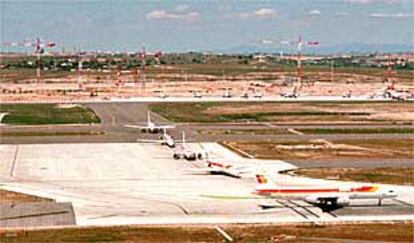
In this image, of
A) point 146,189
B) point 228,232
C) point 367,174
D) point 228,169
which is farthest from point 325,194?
point 367,174

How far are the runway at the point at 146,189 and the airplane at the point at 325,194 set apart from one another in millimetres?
914

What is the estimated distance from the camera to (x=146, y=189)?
268 ft

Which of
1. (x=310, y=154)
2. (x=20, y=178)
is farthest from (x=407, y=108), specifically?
(x=20, y=178)

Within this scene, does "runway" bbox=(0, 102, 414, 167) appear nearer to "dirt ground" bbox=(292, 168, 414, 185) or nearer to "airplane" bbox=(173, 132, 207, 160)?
"dirt ground" bbox=(292, 168, 414, 185)

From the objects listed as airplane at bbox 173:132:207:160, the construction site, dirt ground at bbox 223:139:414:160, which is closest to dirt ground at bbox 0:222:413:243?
the construction site

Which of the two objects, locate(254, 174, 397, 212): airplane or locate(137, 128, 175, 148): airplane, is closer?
locate(254, 174, 397, 212): airplane

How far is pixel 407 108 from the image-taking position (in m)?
182

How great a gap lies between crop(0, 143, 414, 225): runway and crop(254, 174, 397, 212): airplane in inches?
36.0

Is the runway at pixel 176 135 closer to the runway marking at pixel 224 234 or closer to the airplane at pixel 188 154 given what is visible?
the airplane at pixel 188 154

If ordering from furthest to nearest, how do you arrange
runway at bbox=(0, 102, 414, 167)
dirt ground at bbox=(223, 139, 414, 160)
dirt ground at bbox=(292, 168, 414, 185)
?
dirt ground at bbox=(223, 139, 414, 160)
runway at bbox=(0, 102, 414, 167)
dirt ground at bbox=(292, 168, 414, 185)

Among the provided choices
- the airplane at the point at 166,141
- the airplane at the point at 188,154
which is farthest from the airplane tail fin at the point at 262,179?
the airplane at the point at 166,141

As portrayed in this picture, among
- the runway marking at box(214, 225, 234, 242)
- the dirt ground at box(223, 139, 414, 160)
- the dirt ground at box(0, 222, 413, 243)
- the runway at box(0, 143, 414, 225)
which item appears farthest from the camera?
the dirt ground at box(223, 139, 414, 160)

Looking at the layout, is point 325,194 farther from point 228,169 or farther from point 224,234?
point 228,169

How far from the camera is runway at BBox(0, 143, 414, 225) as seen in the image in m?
69.5
